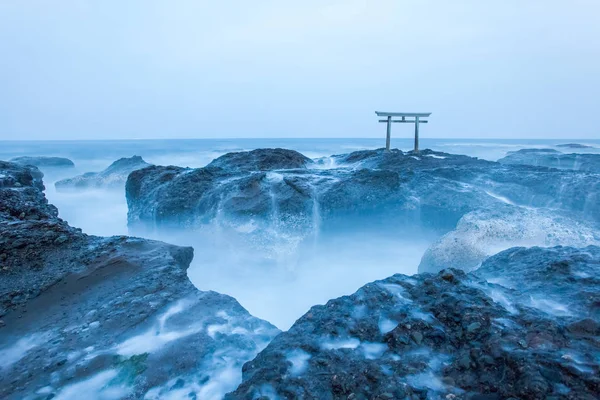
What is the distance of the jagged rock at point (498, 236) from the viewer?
5.41 metres

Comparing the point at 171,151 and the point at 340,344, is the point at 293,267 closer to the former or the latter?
the point at 340,344

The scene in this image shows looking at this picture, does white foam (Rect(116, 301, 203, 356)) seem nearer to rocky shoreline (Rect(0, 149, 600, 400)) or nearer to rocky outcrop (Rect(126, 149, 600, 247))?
rocky shoreline (Rect(0, 149, 600, 400))

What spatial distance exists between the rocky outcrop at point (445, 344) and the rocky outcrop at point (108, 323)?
0.53 metres

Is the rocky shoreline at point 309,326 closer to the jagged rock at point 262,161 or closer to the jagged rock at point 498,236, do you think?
the jagged rock at point 498,236

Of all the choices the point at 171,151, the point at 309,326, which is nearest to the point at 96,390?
the point at 309,326

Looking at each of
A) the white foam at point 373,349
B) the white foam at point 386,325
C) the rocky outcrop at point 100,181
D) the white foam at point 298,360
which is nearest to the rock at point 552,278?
the white foam at point 386,325

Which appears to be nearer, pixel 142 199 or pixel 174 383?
pixel 174 383

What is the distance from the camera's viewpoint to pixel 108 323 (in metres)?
3.08

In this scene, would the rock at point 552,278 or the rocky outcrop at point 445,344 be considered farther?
the rock at point 552,278

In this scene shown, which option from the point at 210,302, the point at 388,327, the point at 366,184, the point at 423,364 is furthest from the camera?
the point at 366,184

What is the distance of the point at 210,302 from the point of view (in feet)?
11.4

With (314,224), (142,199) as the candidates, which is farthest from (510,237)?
(142,199)

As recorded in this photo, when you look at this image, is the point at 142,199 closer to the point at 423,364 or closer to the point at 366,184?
the point at 366,184

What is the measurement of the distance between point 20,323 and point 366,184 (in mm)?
6294
